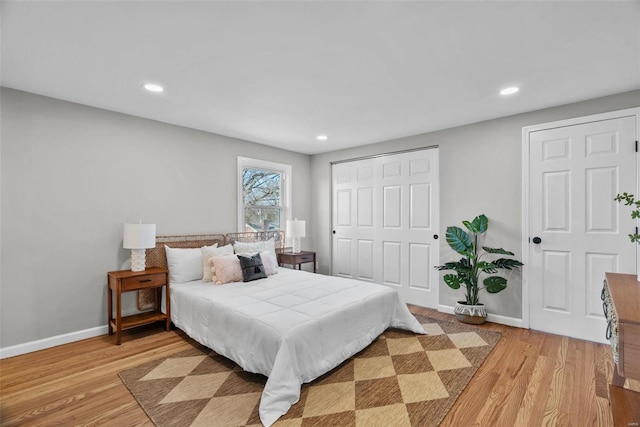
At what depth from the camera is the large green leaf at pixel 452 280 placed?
3545mm

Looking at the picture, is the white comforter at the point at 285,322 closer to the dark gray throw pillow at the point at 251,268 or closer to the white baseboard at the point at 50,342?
the dark gray throw pillow at the point at 251,268

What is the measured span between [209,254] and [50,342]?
1638mm

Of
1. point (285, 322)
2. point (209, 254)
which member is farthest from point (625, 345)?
point (209, 254)

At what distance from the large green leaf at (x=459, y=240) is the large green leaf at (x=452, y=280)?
30cm

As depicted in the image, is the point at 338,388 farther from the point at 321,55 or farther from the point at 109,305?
the point at 109,305

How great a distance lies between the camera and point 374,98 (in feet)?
9.77

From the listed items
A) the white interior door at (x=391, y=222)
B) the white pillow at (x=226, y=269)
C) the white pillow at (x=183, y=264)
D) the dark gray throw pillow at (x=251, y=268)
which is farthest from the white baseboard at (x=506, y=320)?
the white pillow at (x=183, y=264)

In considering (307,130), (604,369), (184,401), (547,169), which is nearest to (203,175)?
(307,130)

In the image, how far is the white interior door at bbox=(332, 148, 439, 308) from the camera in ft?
13.7

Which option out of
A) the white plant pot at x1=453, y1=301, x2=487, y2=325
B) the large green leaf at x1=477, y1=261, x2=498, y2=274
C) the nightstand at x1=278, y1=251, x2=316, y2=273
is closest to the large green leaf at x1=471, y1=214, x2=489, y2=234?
the large green leaf at x1=477, y1=261, x2=498, y2=274

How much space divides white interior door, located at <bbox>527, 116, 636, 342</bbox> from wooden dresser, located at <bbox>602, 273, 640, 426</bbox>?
1188 mm

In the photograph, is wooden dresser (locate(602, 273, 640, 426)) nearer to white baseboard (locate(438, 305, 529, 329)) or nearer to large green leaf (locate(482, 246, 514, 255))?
large green leaf (locate(482, 246, 514, 255))

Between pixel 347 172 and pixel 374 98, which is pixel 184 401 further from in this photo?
pixel 347 172

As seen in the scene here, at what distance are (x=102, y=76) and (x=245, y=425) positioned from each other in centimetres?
286
